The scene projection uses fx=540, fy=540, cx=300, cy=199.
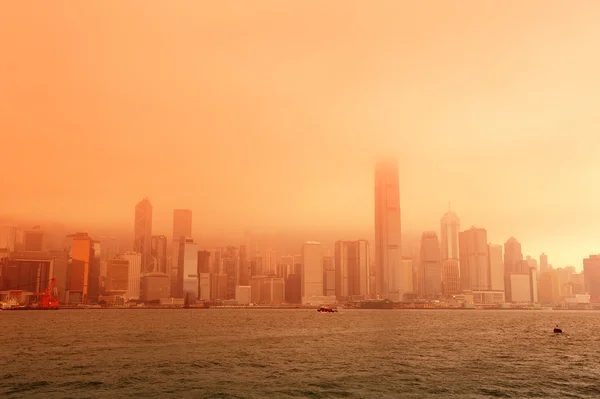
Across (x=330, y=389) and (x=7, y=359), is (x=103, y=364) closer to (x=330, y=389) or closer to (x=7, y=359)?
(x=7, y=359)

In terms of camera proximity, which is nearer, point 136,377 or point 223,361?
point 136,377

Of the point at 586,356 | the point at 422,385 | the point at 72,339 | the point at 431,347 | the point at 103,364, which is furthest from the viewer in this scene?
the point at 72,339

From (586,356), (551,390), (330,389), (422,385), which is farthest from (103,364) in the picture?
(586,356)

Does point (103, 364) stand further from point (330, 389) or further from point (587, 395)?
point (587, 395)

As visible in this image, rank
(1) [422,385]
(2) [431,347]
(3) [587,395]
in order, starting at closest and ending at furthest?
(3) [587,395]
(1) [422,385]
(2) [431,347]

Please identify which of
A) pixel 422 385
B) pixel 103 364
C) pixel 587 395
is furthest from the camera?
pixel 103 364

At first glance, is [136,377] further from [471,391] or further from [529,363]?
[529,363]

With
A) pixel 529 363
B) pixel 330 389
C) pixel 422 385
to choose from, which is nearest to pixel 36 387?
pixel 330 389

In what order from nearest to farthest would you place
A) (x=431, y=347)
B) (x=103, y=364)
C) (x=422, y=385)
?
(x=422, y=385)
(x=103, y=364)
(x=431, y=347)

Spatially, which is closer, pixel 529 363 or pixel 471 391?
pixel 471 391
